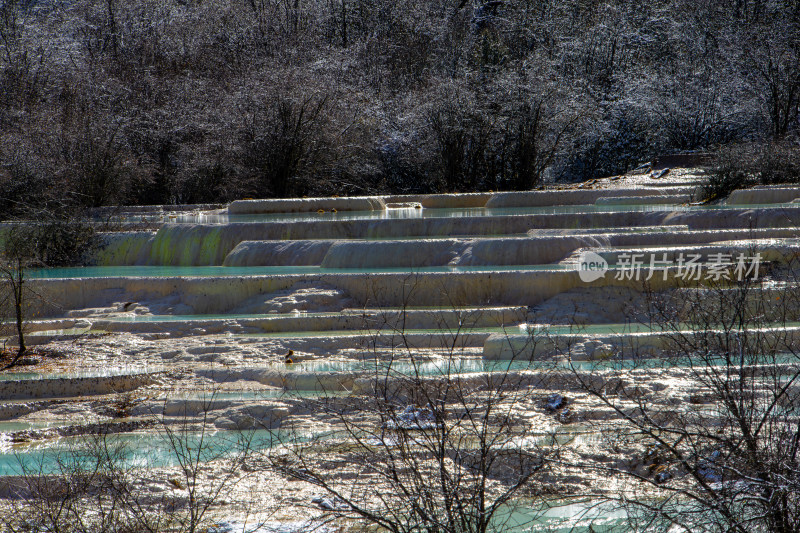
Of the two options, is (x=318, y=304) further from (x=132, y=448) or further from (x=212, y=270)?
(x=132, y=448)

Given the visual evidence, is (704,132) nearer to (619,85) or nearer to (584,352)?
(619,85)

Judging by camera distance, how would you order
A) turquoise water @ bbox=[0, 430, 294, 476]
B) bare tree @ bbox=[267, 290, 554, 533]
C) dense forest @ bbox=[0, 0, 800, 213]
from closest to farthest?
1. bare tree @ bbox=[267, 290, 554, 533]
2. turquoise water @ bbox=[0, 430, 294, 476]
3. dense forest @ bbox=[0, 0, 800, 213]

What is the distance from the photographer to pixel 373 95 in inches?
1180

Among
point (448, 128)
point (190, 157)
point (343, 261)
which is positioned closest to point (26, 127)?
point (190, 157)

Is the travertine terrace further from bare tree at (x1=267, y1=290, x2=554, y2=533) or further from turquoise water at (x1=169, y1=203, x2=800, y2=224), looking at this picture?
bare tree at (x1=267, y1=290, x2=554, y2=533)

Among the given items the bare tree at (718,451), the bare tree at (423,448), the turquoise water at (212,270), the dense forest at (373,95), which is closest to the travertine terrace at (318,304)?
the turquoise water at (212,270)

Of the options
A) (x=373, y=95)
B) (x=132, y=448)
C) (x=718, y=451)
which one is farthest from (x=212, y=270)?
(x=373, y=95)

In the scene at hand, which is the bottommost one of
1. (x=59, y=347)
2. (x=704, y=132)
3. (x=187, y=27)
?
(x=59, y=347)

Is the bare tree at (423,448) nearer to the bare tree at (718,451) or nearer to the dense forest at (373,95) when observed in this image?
the bare tree at (718,451)

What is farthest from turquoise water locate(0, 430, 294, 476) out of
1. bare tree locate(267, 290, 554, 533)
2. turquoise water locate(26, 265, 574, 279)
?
turquoise water locate(26, 265, 574, 279)

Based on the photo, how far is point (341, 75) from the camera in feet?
102

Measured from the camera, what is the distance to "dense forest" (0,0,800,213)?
2081cm

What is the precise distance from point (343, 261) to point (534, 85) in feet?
43.4

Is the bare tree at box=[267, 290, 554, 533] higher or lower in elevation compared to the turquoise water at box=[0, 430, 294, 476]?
higher
